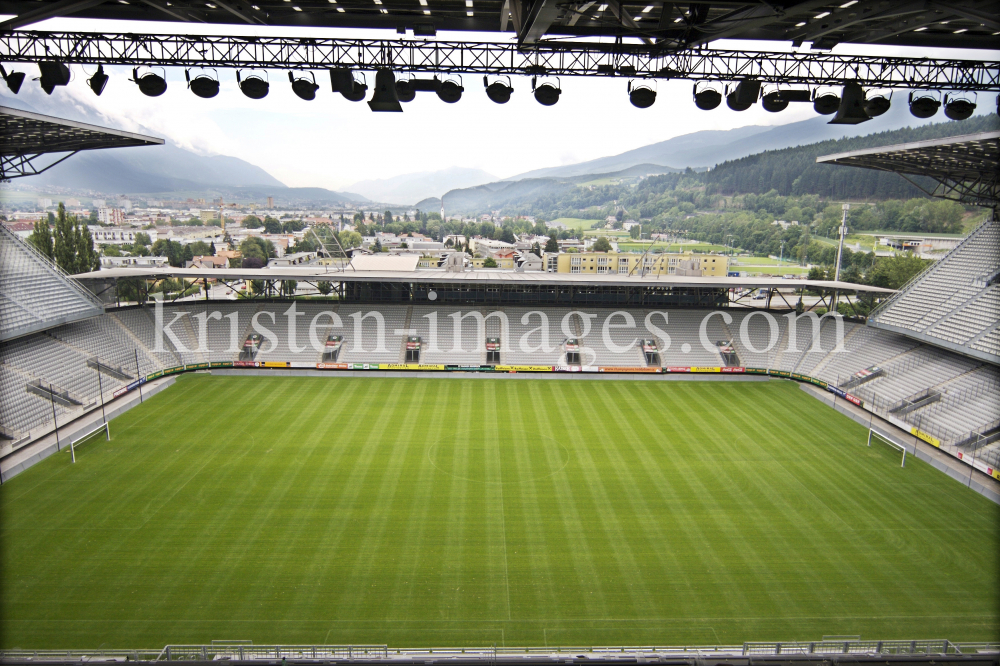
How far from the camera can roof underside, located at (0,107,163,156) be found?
52.1ft

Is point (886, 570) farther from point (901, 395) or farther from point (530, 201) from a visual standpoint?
point (530, 201)

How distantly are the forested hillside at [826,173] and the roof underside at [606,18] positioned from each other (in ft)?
163

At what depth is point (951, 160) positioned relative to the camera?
20172 mm

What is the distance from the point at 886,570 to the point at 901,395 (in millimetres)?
12880

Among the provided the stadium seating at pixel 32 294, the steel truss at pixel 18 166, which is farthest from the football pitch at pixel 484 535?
the steel truss at pixel 18 166

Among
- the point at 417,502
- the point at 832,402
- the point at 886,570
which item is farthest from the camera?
the point at 832,402

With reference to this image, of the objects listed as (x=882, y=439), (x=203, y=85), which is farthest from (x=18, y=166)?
(x=882, y=439)

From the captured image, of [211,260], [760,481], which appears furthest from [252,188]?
[760,481]

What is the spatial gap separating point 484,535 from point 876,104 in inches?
508

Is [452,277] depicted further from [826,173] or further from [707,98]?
[826,173]

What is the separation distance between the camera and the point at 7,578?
10570 millimetres

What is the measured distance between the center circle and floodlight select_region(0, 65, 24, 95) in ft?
43.9

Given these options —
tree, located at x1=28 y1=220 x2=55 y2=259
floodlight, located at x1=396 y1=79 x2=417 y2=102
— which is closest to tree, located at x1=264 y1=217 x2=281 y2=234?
tree, located at x1=28 y1=220 x2=55 y2=259

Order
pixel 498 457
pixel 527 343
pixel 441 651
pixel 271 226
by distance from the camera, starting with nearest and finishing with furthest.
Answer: pixel 441 651 < pixel 498 457 < pixel 527 343 < pixel 271 226
